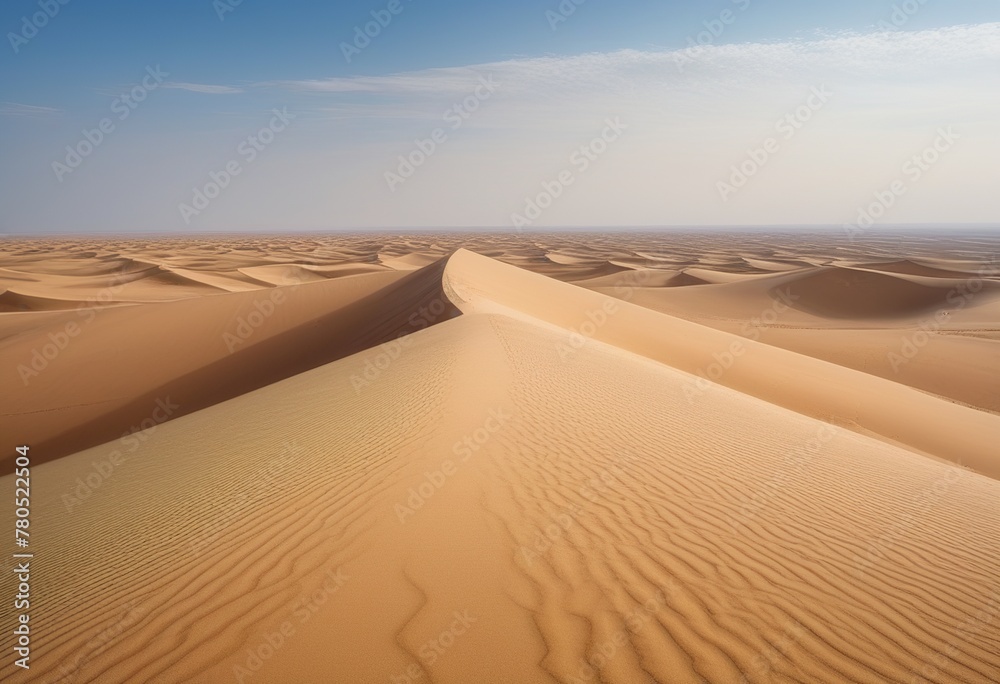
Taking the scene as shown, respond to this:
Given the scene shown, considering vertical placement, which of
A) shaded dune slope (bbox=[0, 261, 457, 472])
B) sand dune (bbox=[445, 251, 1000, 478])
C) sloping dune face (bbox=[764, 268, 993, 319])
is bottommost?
sloping dune face (bbox=[764, 268, 993, 319])

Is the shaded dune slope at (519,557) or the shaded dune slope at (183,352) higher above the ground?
the shaded dune slope at (183,352)

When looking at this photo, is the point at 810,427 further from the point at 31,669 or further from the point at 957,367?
the point at 957,367

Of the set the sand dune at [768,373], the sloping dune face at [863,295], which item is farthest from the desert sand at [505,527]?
the sloping dune face at [863,295]

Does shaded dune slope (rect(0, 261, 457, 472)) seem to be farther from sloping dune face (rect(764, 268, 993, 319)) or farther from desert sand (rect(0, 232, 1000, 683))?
sloping dune face (rect(764, 268, 993, 319))

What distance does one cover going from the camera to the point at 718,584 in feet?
11.2

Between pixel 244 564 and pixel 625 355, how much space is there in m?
9.42

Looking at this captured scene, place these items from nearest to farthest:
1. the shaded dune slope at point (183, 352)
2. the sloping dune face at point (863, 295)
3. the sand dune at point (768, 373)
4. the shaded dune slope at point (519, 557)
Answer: the shaded dune slope at point (519, 557) → the sand dune at point (768, 373) → the shaded dune slope at point (183, 352) → the sloping dune face at point (863, 295)

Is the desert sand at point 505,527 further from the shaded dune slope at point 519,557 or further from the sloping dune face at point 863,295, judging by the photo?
the sloping dune face at point 863,295

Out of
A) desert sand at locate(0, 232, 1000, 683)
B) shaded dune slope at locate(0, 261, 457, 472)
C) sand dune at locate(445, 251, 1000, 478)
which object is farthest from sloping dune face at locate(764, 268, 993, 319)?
shaded dune slope at locate(0, 261, 457, 472)

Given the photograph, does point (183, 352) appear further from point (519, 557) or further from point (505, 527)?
point (519, 557)

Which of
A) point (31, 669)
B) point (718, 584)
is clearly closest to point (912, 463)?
point (718, 584)

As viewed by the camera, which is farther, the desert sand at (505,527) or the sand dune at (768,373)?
the sand dune at (768,373)

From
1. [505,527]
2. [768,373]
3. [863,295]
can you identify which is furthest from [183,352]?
[863,295]

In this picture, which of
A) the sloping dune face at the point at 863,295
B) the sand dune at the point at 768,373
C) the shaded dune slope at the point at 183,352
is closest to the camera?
the sand dune at the point at 768,373
